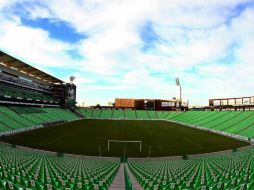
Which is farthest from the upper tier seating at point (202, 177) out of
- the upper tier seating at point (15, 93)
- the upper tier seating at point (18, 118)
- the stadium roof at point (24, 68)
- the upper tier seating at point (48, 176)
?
the upper tier seating at point (15, 93)

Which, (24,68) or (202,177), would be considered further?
(24,68)

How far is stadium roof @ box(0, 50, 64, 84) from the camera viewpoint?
73.7m

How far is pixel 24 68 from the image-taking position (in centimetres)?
8881

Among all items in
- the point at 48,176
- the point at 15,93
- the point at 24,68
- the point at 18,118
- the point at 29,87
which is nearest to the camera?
the point at 48,176

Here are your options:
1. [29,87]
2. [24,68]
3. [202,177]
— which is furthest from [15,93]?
[202,177]

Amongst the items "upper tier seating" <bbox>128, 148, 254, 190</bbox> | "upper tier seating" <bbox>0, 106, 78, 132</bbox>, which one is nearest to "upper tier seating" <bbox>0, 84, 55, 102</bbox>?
"upper tier seating" <bbox>0, 106, 78, 132</bbox>

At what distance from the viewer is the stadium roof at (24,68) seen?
7372 centimetres

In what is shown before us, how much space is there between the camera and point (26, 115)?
241ft

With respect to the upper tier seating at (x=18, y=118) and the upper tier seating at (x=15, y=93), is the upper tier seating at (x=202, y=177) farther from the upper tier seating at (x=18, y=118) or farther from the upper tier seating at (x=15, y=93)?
the upper tier seating at (x=15, y=93)

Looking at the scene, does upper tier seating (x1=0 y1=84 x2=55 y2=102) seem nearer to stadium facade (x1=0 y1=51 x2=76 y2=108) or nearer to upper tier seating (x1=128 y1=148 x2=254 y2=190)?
stadium facade (x1=0 y1=51 x2=76 y2=108)

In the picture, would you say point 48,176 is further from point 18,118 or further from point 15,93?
point 15,93

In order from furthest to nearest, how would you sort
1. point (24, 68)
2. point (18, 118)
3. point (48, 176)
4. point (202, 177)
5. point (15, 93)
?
point (24, 68), point (15, 93), point (18, 118), point (202, 177), point (48, 176)

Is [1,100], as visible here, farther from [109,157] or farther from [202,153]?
[202,153]

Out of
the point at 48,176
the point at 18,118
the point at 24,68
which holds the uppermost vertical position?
the point at 24,68
